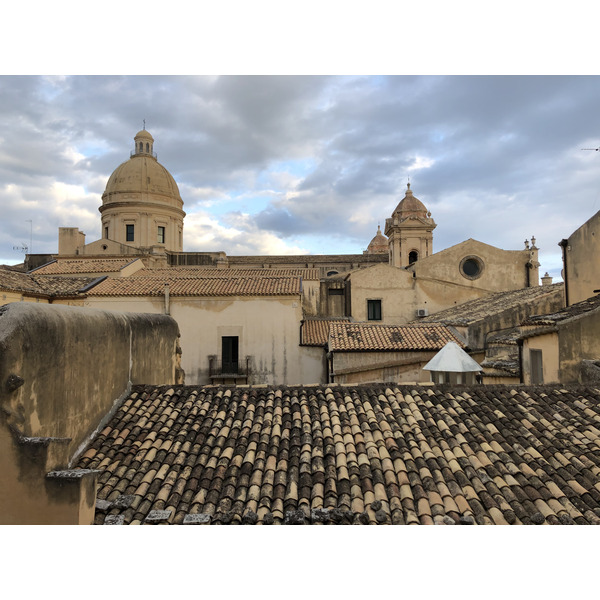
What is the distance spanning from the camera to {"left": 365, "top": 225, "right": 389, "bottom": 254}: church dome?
159ft

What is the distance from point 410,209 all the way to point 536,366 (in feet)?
76.7

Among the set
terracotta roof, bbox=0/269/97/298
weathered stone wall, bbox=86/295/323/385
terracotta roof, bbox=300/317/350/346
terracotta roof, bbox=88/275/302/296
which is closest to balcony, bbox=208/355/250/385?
weathered stone wall, bbox=86/295/323/385

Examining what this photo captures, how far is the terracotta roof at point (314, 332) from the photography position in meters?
17.5

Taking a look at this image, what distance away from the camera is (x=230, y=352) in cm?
1775

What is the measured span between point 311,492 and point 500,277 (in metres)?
24.5

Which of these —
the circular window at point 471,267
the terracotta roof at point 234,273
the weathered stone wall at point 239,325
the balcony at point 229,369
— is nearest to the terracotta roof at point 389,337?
the weathered stone wall at point 239,325

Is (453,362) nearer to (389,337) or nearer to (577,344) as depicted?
(577,344)

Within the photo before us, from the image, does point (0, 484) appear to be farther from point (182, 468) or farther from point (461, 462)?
point (461, 462)

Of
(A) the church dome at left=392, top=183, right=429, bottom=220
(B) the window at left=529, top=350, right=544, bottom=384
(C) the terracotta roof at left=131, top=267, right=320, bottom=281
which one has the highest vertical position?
(A) the church dome at left=392, top=183, right=429, bottom=220

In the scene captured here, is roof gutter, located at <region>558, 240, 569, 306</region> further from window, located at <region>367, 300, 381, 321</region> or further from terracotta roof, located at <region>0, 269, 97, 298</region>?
terracotta roof, located at <region>0, 269, 97, 298</region>

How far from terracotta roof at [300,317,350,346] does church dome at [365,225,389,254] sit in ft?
97.1

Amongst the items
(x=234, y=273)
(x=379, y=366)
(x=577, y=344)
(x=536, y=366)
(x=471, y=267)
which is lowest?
(x=379, y=366)

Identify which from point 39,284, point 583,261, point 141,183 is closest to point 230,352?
point 39,284

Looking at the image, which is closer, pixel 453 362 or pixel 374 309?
pixel 453 362
